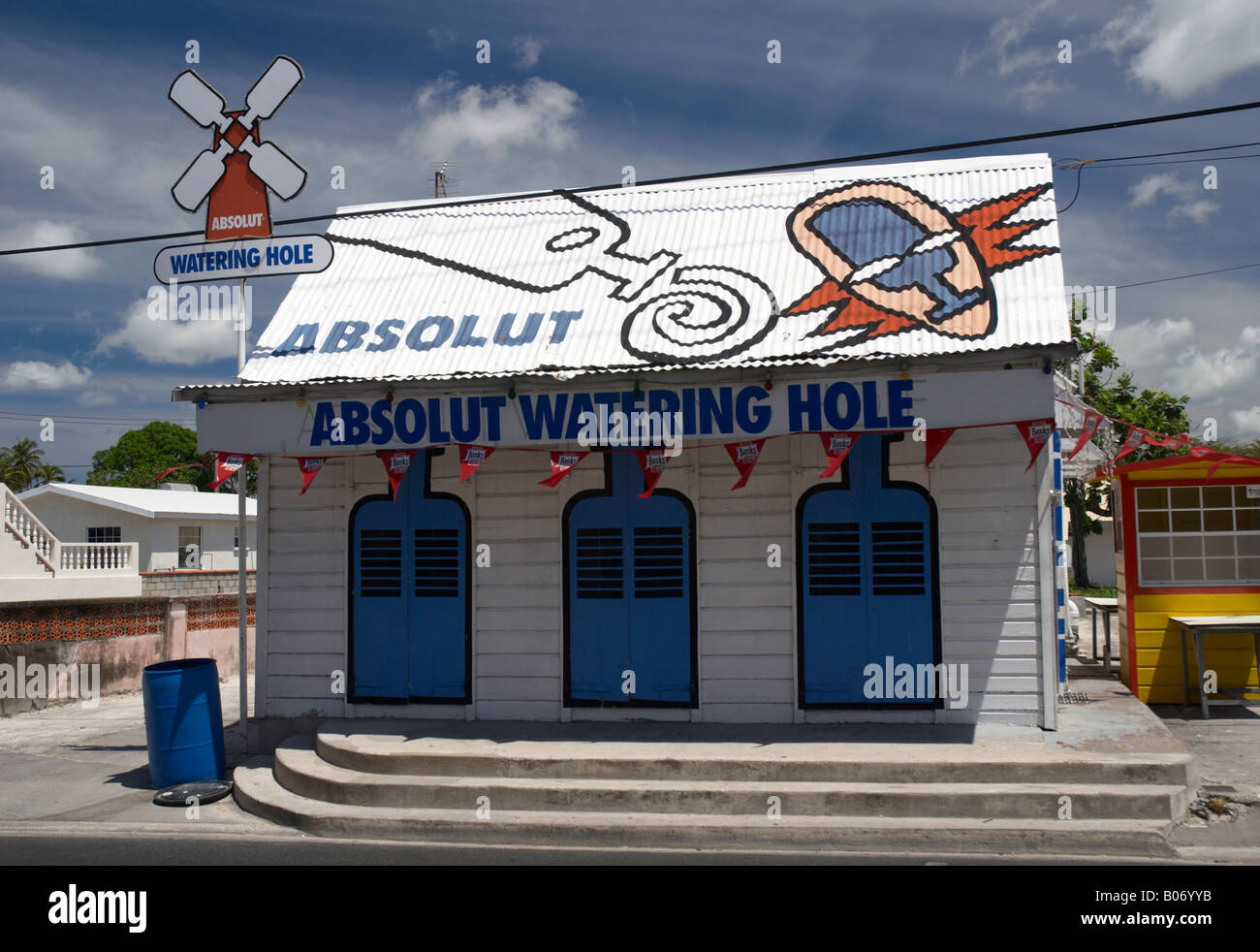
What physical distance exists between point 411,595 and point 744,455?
390 centimetres

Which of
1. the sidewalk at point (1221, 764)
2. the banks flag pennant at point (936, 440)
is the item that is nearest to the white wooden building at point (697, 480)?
the banks flag pennant at point (936, 440)

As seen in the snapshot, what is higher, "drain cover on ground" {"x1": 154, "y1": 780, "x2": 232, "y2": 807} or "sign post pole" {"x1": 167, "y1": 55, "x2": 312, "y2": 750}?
"sign post pole" {"x1": 167, "y1": 55, "x2": 312, "y2": 750}

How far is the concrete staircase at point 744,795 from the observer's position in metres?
7.22

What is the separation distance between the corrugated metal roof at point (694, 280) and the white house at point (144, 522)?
21982 mm

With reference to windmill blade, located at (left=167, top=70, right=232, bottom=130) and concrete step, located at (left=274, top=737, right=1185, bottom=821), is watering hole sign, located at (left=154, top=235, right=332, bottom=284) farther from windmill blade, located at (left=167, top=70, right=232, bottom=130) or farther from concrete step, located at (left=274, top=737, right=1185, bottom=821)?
concrete step, located at (left=274, top=737, right=1185, bottom=821)

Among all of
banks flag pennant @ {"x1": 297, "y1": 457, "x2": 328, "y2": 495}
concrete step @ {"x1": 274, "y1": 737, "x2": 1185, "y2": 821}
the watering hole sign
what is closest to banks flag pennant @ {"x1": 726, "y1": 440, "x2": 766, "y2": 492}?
concrete step @ {"x1": 274, "y1": 737, "x2": 1185, "y2": 821}

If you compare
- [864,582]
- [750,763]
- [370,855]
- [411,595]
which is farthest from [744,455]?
[370,855]

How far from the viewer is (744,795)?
7.70 meters

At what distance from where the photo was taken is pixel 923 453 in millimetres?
9133

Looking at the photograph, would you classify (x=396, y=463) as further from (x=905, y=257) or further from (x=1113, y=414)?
(x=1113, y=414)

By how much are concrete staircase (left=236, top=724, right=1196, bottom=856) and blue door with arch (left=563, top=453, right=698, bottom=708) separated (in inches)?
33.6

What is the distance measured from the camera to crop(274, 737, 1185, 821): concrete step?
24.0ft

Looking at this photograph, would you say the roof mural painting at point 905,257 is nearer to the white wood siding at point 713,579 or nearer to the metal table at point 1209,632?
the white wood siding at point 713,579
